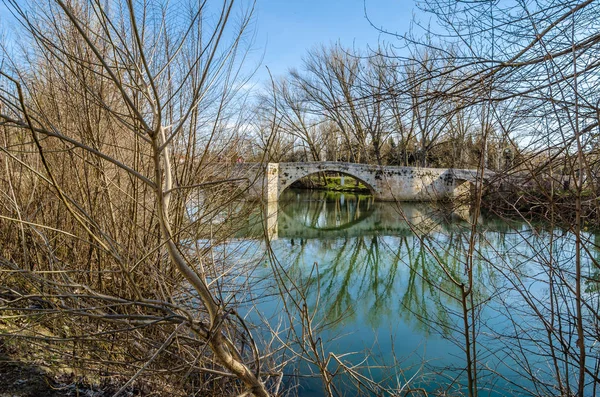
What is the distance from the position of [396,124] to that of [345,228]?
980 cm

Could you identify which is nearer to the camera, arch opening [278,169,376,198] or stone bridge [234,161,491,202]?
stone bridge [234,161,491,202]

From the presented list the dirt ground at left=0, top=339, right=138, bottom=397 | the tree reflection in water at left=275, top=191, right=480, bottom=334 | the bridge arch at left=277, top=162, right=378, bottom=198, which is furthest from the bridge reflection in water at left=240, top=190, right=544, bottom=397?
the bridge arch at left=277, top=162, right=378, bottom=198

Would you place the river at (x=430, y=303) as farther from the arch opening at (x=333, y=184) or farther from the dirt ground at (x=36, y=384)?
the arch opening at (x=333, y=184)

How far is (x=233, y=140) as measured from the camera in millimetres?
2928

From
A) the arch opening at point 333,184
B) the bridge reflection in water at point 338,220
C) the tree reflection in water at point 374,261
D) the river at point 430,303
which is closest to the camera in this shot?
the river at point 430,303

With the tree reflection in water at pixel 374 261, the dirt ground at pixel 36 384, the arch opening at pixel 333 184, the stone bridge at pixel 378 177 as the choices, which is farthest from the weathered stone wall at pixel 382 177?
the dirt ground at pixel 36 384

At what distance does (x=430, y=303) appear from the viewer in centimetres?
507

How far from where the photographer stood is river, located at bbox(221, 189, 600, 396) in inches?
68.7

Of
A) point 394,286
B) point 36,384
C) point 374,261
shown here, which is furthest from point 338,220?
point 36,384

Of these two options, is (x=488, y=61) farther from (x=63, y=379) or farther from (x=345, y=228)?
(x=345, y=228)

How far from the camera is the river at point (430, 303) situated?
1745 millimetres

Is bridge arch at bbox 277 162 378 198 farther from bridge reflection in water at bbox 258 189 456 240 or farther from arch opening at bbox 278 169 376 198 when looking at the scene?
arch opening at bbox 278 169 376 198

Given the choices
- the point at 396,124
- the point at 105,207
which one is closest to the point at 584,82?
the point at 396,124

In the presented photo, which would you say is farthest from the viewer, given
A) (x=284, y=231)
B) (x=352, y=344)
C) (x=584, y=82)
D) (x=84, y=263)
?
(x=284, y=231)
